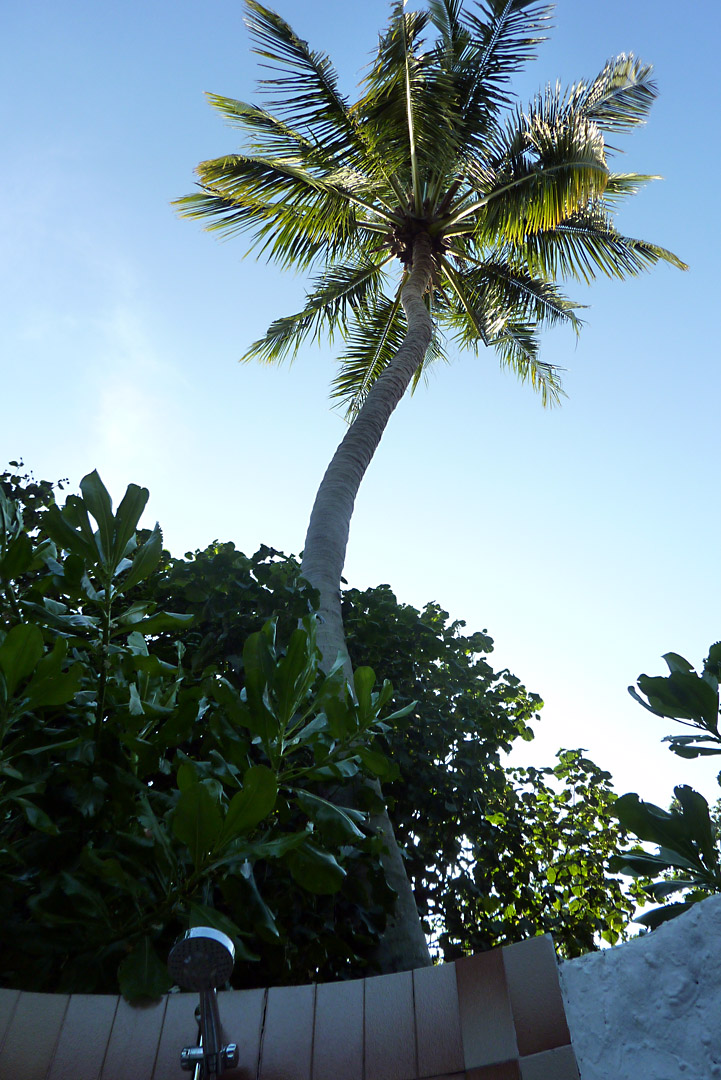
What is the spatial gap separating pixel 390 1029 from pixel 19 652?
1108 millimetres

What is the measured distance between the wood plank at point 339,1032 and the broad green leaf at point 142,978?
1.13 feet

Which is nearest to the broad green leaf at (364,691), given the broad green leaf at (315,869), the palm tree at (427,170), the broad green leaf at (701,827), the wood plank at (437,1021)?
the broad green leaf at (315,869)

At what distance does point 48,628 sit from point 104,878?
0.80m

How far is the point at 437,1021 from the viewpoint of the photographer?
1.52 m

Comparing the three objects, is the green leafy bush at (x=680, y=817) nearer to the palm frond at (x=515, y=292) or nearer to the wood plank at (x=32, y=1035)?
the wood plank at (x=32, y=1035)

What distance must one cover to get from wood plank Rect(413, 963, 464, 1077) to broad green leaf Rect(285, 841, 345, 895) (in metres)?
0.27

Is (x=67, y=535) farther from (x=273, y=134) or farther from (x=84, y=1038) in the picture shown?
(x=273, y=134)

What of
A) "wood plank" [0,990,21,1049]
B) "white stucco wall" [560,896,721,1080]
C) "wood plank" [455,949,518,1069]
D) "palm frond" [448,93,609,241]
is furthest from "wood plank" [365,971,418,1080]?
"palm frond" [448,93,609,241]

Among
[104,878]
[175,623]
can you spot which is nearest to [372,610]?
[175,623]

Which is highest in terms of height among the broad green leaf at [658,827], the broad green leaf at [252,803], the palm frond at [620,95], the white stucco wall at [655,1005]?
the palm frond at [620,95]

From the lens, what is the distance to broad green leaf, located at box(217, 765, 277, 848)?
150 cm

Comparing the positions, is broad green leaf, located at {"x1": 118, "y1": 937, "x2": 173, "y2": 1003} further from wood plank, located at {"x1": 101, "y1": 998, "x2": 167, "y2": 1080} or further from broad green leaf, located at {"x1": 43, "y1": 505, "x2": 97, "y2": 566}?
broad green leaf, located at {"x1": 43, "y1": 505, "x2": 97, "y2": 566}

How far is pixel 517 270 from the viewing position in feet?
26.3

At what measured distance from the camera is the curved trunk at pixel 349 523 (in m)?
2.79
